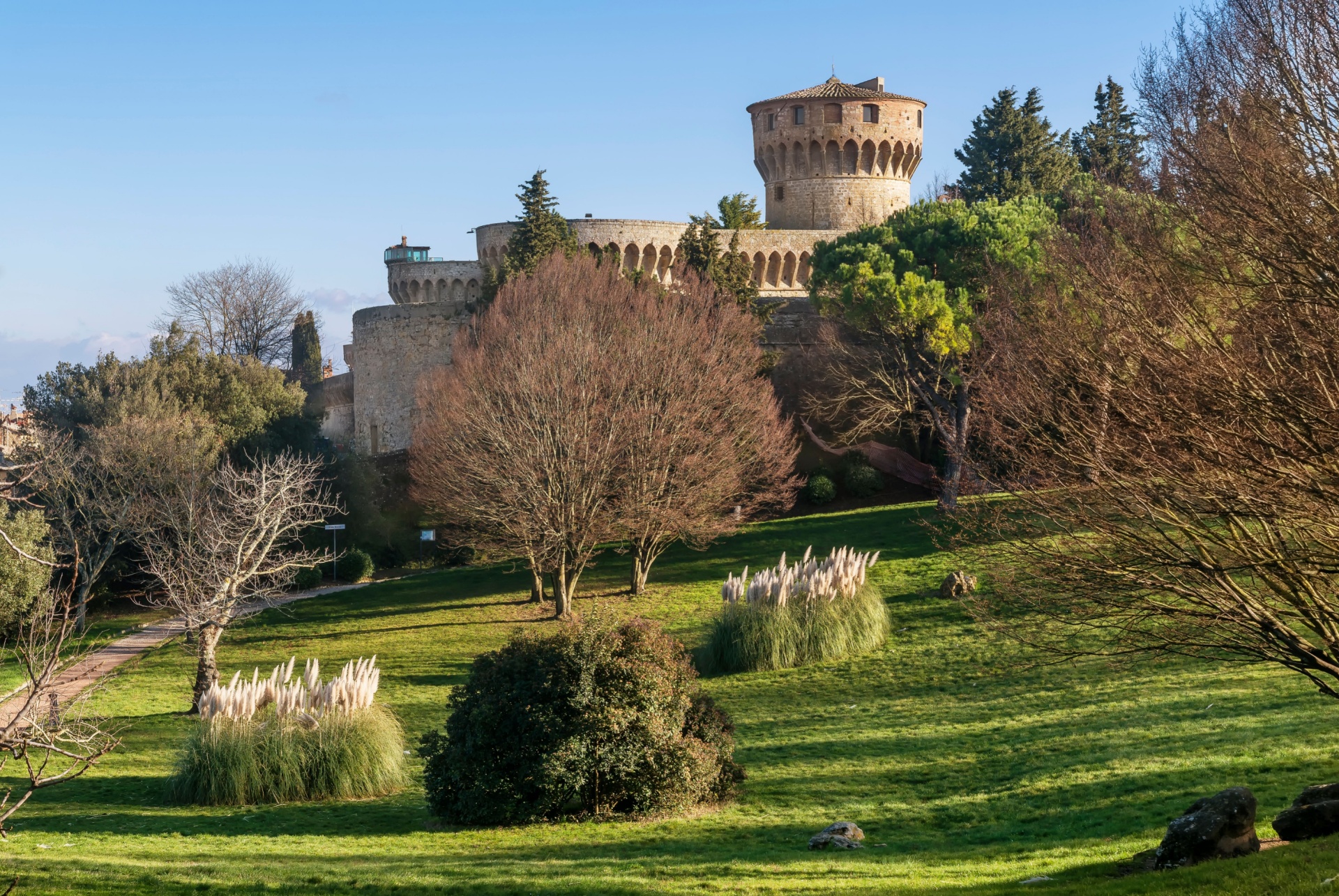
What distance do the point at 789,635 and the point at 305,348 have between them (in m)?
60.7

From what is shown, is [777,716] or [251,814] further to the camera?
[777,716]

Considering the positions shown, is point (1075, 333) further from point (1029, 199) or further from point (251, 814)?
point (1029, 199)

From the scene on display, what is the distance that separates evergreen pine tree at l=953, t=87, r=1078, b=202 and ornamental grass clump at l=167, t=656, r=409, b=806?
4614 centimetres

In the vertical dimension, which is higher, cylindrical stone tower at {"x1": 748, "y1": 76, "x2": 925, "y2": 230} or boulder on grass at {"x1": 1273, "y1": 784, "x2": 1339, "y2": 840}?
cylindrical stone tower at {"x1": 748, "y1": 76, "x2": 925, "y2": 230}

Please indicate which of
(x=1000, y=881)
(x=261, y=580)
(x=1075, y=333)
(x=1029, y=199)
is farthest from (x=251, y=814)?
(x=1029, y=199)

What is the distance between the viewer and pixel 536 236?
50125 mm

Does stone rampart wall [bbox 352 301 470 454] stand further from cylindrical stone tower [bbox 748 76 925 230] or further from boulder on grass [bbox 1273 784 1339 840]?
boulder on grass [bbox 1273 784 1339 840]

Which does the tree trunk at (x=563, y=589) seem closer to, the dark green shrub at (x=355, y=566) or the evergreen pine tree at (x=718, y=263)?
the dark green shrub at (x=355, y=566)

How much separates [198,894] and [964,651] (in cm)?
1469

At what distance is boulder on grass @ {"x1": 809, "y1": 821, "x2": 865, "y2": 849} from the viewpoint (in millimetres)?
12109

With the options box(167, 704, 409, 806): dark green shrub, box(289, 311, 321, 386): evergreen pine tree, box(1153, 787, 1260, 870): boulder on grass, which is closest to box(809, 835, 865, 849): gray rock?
box(1153, 787, 1260, 870): boulder on grass

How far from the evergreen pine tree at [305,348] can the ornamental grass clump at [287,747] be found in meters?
63.1

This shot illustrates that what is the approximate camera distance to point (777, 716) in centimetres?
1897

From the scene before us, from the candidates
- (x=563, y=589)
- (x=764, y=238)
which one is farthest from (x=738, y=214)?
(x=563, y=589)
